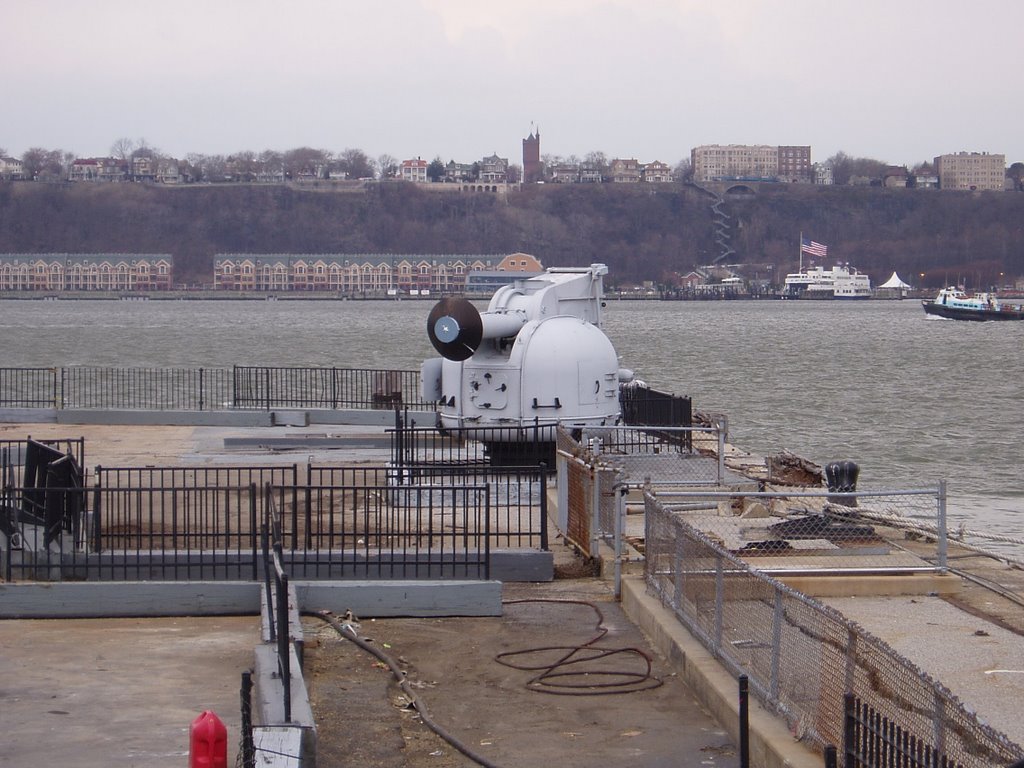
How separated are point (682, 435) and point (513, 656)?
13028 mm

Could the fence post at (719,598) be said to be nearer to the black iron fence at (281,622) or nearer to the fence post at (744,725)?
the fence post at (744,725)

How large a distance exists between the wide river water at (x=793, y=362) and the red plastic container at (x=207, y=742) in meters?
18.4

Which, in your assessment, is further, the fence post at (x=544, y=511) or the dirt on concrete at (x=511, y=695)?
the fence post at (x=544, y=511)

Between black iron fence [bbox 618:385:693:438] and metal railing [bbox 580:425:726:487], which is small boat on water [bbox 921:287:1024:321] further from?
metal railing [bbox 580:425:726:487]

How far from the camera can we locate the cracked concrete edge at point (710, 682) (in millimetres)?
8906

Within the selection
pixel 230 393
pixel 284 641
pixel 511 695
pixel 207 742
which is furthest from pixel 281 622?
pixel 230 393

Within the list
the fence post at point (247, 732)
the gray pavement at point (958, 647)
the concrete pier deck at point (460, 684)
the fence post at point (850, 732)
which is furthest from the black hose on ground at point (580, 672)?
the fence post at point (850, 732)

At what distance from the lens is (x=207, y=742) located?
837cm

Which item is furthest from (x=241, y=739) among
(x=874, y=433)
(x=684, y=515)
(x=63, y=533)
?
(x=874, y=433)

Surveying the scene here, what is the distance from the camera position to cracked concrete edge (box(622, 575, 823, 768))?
891 centimetres

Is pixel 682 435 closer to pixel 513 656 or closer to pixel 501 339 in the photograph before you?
pixel 501 339

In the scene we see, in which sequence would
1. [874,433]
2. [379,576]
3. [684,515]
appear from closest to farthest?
1. [379,576]
2. [684,515]
3. [874,433]

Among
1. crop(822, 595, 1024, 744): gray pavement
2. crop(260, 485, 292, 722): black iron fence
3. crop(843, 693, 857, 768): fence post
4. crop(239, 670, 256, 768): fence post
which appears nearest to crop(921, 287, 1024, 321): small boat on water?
crop(822, 595, 1024, 744): gray pavement

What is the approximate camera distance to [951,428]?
48.6 metres
